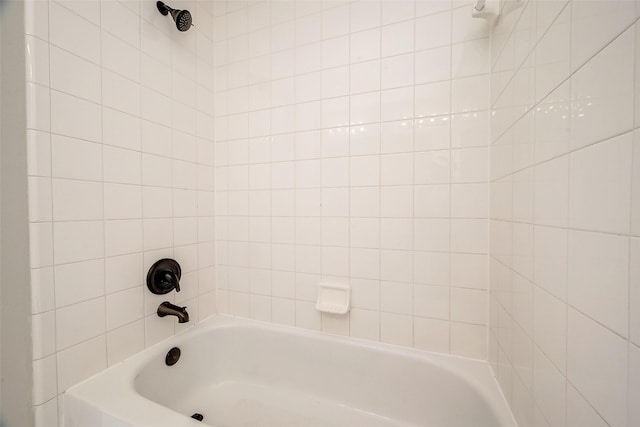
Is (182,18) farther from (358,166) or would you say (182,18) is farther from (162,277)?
(162,277)

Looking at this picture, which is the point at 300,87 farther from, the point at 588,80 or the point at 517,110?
the point at 588,80

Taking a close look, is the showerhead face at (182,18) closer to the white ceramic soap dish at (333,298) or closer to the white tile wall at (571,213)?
the white tile wall at (571,213)

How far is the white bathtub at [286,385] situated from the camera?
2.88 ft

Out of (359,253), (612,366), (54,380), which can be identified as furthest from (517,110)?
(54,380)

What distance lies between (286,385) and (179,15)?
2.00m

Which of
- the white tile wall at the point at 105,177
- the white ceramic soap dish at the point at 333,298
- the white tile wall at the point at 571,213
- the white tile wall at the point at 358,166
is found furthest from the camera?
the white ceramic soap dish at the point at 333,298

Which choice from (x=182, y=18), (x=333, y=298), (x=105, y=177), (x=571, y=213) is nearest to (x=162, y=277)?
(x=105, y=177)

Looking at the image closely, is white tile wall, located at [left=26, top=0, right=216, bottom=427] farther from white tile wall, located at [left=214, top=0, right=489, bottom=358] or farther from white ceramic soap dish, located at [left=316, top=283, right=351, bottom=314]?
white ceramic soap dish, located at [left=316, top=283, right=351, bottom=314]

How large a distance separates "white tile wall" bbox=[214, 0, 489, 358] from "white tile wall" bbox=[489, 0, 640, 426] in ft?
0.84

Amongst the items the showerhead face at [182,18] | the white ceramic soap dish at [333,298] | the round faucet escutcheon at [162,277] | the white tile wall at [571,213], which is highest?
the showerhead face at [182,18]

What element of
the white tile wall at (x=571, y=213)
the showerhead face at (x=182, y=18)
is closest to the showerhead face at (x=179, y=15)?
the showerhead face at (x=182, y=18)

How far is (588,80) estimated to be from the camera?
43 cm

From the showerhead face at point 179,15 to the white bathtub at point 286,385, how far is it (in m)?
1.60

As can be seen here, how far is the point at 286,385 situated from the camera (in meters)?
1.33
